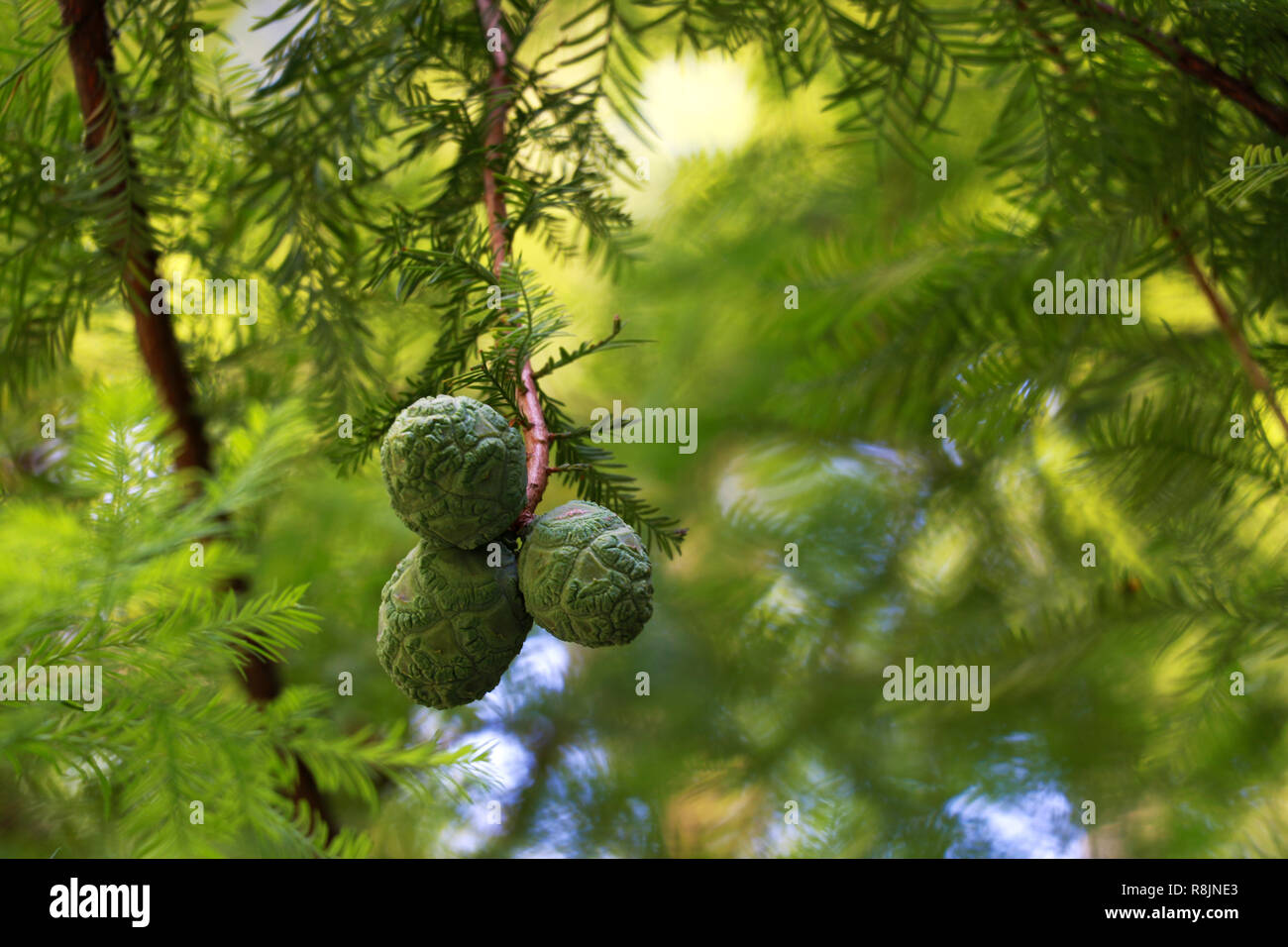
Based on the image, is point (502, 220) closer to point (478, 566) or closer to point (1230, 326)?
point (478, 566)

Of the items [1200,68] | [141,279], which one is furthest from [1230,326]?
[141,279]

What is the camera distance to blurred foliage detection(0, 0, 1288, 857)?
1.11ft

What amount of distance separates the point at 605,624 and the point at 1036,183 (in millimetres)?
257

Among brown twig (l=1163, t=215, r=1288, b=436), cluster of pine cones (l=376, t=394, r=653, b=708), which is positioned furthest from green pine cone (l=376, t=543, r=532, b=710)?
brown twig (l=1163, t=215, r=1288, b=436)

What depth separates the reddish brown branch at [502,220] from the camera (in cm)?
25

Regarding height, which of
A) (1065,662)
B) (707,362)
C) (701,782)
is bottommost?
(701,782)

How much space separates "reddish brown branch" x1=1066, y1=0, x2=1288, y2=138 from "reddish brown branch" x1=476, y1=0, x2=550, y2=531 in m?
0.21

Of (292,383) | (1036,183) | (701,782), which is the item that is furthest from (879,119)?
(701,782)

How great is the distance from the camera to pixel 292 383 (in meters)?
0.74

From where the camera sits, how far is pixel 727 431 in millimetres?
900

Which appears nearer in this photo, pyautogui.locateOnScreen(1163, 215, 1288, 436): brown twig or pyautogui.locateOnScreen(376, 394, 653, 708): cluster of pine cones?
pyautogui.locateOnScreen(376, 394, 653, 708): cluster of pine cones

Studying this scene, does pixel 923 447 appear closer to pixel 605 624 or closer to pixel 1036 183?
pixel 1036 183

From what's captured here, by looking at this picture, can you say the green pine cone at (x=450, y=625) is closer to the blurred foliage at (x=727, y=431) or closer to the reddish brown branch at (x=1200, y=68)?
the blurred foliage at (x=727, y=431)

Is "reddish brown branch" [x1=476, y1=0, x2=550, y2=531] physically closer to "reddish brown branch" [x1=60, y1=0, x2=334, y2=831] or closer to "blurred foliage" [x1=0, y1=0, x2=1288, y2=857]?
"blurred foliage" [x1=0, y1=0, x2=1288, y2=857]
